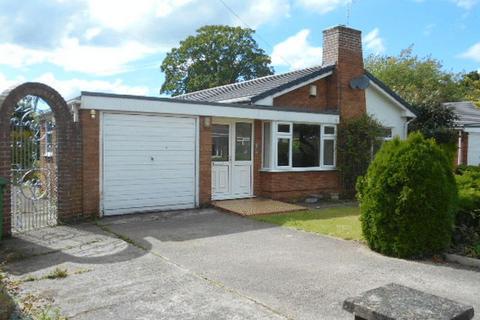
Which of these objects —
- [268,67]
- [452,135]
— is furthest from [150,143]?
[268,67]

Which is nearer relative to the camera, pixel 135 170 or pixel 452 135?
pixel 135 170

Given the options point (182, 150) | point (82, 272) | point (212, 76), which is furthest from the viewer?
point (212, 76)

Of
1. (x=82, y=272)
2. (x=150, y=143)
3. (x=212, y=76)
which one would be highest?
(x=212, y=76)

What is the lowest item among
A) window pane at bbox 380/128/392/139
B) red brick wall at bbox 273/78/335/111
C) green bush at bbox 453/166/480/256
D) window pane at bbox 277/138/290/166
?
green bush at bbox 453/166/480/256

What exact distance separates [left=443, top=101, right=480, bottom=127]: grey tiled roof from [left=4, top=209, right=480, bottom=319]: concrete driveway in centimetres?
1450

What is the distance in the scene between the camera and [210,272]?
5.98 meters

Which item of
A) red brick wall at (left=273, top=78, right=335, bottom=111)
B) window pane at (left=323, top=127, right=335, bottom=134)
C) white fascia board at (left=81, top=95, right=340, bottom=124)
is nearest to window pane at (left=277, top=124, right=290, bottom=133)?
white fascia board at (left=81, top=95, right=340, bottom=124)

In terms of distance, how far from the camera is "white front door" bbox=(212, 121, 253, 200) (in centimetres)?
1212

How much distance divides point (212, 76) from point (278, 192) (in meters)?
29.8

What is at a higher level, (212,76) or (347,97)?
(212,76)

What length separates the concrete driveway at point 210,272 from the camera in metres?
4.75

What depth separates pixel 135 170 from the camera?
1025cm

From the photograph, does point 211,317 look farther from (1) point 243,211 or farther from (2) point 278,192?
(2) point 278,192

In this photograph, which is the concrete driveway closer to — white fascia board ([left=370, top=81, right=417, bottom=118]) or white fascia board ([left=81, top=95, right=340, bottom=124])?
white fascia board ([left=81, top=95, right=340, bottom=124])
